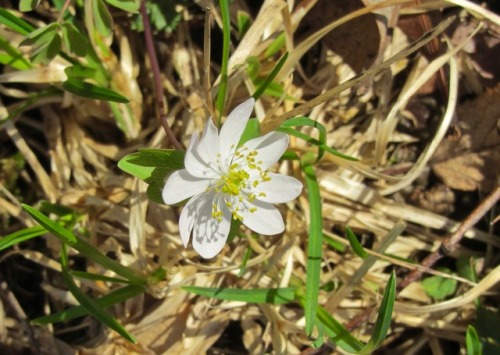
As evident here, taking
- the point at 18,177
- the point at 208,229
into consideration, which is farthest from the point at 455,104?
the point at 18,177

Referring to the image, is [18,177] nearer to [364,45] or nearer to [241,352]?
[241,352]

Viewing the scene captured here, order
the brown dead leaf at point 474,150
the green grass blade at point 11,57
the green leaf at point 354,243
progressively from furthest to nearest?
the brown dead leaf at point 474,150 < the green grass blade at point 11,57 < the green leaf at point 354,243

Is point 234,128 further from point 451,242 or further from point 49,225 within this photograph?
point 451,242

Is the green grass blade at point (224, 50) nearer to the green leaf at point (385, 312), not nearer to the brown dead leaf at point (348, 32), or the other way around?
the brown dead leaf at point (348, 32)

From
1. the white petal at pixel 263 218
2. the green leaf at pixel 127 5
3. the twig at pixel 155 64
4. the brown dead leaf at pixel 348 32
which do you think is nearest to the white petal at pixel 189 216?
the white petal at pixel 263 218

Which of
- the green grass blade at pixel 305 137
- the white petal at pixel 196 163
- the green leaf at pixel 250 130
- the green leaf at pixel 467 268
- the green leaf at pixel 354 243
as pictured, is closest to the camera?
the white petal at pixel 196 163

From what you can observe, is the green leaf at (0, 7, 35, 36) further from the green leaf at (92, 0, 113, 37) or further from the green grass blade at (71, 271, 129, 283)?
the green grass blade at (71, 271, 129, 283)

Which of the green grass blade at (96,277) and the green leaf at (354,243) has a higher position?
the green leaf at (354,243)

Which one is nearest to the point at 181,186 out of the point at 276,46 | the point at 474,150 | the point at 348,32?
the point at 276,46
